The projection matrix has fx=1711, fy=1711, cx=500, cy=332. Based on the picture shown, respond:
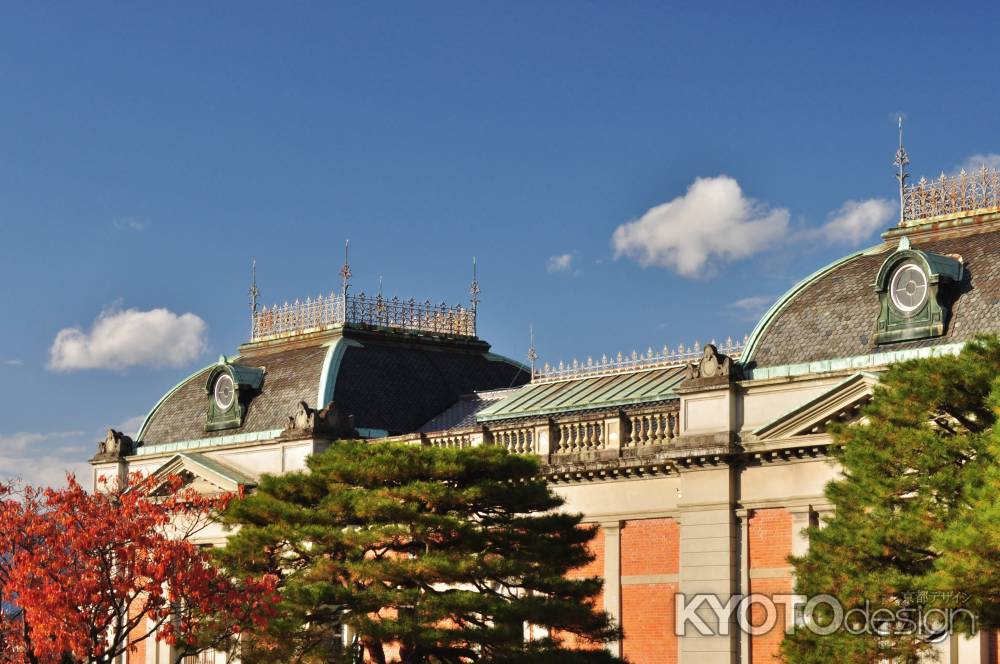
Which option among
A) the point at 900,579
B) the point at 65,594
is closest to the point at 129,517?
the point at 65,594

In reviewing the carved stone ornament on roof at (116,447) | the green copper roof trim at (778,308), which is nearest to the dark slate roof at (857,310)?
the green copper roof trim at (778,308)

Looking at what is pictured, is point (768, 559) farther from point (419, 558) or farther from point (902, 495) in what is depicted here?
point (902, 495)

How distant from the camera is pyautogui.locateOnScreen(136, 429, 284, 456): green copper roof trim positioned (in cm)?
5325

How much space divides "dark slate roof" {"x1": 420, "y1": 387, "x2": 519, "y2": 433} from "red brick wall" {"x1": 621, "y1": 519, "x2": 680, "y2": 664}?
33.8 feet

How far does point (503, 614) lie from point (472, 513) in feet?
9.18

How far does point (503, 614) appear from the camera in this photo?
118 ft

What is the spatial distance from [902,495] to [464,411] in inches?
990

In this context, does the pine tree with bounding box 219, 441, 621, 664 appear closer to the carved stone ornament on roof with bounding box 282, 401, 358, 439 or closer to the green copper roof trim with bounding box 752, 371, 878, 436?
the green copper roof trim with bounding box 752, 371, 878, 436

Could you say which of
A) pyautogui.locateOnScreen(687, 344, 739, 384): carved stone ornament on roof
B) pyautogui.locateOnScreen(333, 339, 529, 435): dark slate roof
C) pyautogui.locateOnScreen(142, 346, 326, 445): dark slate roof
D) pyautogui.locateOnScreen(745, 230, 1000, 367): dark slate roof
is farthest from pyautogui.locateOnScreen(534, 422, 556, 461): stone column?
pyautogui.locateOnScreen(142, 346, 326, 445): dark slate roof

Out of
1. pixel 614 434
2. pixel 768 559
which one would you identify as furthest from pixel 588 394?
pixel 768 559

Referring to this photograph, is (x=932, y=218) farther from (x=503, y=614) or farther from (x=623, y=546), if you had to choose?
(x=503, y=614)

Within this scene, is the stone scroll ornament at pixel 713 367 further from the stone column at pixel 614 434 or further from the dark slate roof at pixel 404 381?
the dark slate roof at pixel 404 381

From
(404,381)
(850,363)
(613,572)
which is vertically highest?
(404,381)

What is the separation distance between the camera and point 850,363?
39.3 meters
